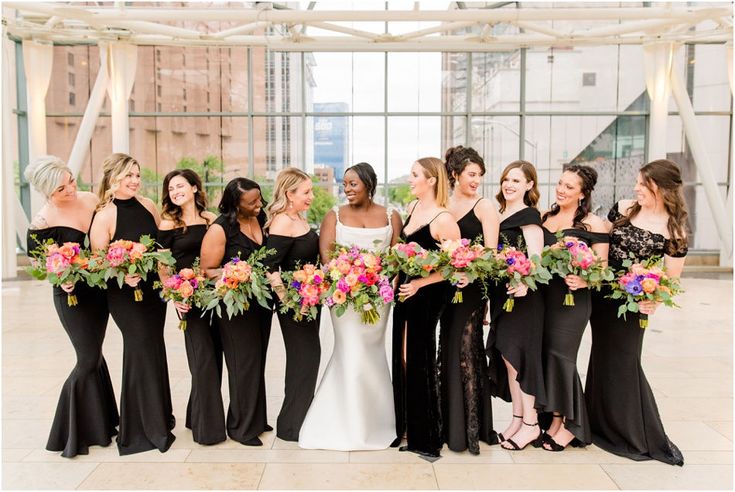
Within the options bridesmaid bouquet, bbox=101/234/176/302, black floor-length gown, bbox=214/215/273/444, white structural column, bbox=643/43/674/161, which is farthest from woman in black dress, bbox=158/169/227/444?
white structural column, bbox=643/43/674/161

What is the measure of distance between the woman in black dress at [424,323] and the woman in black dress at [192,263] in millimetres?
1421

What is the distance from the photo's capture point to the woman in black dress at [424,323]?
4441 mm

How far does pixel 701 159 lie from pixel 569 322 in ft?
41.2

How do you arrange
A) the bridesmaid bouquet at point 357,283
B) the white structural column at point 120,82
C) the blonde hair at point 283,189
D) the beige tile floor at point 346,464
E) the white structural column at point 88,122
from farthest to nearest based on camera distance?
1. the white structural column at point 120,82
2. the white structural column at point 88,122
3. the blonde hair at point 283,189
4. the bridesmaid bouquet at point 357,283
5. the beige tile floor at point 346,464

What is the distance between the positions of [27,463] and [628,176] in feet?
58.5

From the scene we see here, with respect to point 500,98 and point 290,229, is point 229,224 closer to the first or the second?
point 290,229

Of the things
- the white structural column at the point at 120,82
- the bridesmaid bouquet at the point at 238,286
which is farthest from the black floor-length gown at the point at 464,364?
the white structural column at the point at 120,82

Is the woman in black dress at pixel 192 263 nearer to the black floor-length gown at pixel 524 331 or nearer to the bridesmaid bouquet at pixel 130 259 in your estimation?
the bridesmaid bouquet at pixel 130 259

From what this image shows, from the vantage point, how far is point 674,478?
4.16 meters

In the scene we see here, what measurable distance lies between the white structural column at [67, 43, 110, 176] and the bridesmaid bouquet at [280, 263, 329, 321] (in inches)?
455

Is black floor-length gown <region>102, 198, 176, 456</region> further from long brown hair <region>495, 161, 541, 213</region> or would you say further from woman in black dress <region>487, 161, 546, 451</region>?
long brown hair <region>495, 161, 541, 213</region>

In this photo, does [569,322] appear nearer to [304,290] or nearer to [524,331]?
[524,331]

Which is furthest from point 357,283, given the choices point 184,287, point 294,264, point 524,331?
point 524,331

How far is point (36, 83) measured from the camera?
15.1m
